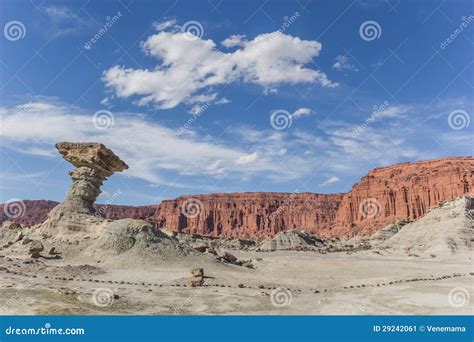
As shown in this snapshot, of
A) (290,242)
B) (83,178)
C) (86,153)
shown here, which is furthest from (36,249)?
(290,242)

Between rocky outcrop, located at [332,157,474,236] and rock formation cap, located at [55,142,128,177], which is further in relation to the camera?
rocky outcrop, located at [332,157,474,236]

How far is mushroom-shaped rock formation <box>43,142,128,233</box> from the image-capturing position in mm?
31094

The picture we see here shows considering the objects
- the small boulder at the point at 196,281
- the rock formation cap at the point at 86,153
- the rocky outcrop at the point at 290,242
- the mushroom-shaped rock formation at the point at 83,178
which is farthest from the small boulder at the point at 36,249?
the rocky outcrop at the point at 290,242

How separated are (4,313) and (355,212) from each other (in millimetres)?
152891

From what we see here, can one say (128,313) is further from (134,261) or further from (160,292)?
(134,261)

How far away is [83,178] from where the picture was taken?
33.0 meters

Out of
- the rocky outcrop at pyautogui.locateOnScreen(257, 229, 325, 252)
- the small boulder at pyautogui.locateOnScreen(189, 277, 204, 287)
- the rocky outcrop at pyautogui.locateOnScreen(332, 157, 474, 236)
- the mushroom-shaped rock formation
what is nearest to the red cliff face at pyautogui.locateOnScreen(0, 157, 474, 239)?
the rocky outcrop at pyautogui.locateOnScreen(332, 157, 474, 236)

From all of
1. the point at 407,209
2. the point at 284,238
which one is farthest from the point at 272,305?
the point at 407,209

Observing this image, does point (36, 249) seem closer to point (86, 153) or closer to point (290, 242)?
point (86, 153)

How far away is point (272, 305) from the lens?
1631cm

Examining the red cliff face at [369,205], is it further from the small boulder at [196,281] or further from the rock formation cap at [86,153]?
the small boulder at [196,281]

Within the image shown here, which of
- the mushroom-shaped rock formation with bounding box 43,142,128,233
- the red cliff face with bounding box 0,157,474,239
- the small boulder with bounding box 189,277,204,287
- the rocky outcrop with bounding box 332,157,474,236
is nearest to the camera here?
the small boulder with bounding box 189,277,204,287

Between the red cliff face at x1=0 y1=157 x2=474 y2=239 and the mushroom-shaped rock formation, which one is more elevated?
the red cliff face at x1=0 y1=157 x2=474 y2=239

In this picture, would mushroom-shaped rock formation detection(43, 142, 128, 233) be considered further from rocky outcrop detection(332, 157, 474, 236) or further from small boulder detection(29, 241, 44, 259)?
rocky outcrop detection(332, 157, 474, 236)
